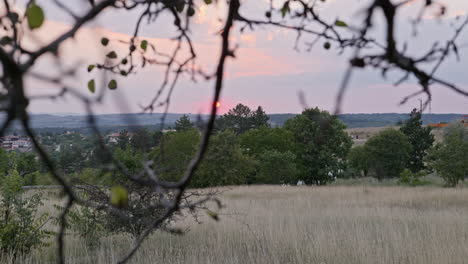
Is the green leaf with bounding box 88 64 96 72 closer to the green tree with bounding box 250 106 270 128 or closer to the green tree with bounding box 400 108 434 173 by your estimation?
the green tree with bounding box 400 108 434 173

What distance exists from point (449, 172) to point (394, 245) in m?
20.7

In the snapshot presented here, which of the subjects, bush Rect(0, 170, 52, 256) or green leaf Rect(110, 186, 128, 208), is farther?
bush Rect(0, 170, 52, 256)

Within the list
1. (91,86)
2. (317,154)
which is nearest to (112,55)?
(91,86)

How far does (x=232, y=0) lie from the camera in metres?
0.80

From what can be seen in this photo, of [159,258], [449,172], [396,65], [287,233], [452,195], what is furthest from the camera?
[449,172]

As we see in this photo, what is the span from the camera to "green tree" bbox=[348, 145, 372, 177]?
34.9 meters

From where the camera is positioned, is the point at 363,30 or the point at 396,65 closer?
the point at 396,65

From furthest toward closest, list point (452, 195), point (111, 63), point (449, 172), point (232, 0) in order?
1. point (449, 172)
2. point (452, 195)
3. point (111, 63)
4. point (232, 0)

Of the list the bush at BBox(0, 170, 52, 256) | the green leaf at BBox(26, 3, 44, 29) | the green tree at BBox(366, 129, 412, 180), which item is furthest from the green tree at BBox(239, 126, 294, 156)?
the green leaf at BBox(26, 3, 44, 29)

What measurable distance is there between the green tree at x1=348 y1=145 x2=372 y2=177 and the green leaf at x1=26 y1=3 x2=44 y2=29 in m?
35.6

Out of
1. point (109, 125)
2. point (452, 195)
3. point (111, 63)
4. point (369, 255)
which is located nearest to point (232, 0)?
point (109, 125)

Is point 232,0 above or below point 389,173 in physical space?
above

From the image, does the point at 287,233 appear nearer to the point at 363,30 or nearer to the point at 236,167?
the point at 363,30

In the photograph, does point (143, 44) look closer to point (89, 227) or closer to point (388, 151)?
point (89, 227)
